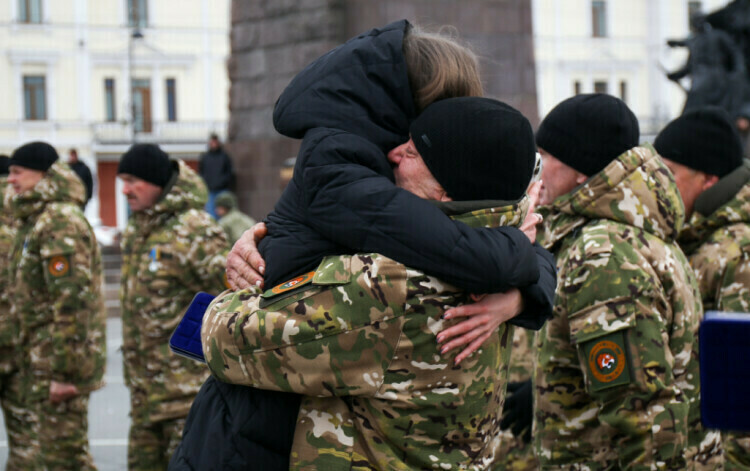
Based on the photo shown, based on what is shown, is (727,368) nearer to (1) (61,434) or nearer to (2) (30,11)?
(1) (61,434)

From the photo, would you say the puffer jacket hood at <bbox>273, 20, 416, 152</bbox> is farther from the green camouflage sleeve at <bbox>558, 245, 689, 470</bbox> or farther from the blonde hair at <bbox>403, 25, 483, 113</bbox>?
the green camouflage sleeve at <bbox>558, 245, 689, 470</bbox>

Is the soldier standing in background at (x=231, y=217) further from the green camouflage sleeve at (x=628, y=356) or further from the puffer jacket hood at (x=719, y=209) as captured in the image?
the green camouflage sleeve at (x=628, y=356)

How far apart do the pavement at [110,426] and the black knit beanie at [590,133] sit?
10.8ft

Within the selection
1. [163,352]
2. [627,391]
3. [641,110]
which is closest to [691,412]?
[627,391]

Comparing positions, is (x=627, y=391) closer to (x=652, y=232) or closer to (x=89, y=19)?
(x=652, y=232)

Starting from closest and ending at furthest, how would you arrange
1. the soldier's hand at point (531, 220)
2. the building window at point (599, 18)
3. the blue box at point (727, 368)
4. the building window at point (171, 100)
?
1. the blue box at point (727, 368)
2. the soldier's hand at point (531, 220)
3. the building window at point (171, 100)
4. the building window at point (599, 18)

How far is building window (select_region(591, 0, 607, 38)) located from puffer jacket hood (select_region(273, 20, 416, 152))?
135 feet

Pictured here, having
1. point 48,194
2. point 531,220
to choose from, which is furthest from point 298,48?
point 531,220

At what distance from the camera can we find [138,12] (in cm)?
3991

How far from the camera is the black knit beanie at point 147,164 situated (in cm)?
554

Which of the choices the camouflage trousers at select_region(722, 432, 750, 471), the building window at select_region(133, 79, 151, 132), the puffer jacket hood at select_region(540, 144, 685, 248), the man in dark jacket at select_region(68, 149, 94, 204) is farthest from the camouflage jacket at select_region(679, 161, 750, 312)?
the building window at select_region(133, 79, 151, 132)

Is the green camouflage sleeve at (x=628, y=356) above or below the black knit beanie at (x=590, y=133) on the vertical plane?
below

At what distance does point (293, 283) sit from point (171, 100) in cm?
4048

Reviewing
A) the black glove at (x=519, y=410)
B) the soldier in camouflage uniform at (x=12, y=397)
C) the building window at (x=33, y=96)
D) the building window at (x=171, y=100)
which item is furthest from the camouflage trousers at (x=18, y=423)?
the building window at (x=171, y=100)
